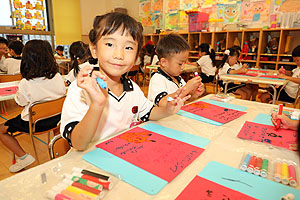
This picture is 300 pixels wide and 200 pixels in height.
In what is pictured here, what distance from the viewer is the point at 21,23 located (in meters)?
6.24

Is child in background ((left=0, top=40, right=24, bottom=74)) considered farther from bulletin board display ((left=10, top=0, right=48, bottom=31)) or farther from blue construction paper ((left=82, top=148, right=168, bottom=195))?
bulletin board display ((left=10, top=0, right=48, bottom=31))

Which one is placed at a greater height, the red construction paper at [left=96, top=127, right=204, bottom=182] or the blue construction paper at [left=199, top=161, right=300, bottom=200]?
the red construction paper at [left=96, top=127, right=204, bottom=182]

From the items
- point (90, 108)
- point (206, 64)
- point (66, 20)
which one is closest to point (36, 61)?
point (90, 108)

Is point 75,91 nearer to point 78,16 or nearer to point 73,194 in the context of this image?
point 73,194

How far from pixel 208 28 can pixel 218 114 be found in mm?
5179

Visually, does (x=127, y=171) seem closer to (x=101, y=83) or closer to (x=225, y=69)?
(x=101, y=83)

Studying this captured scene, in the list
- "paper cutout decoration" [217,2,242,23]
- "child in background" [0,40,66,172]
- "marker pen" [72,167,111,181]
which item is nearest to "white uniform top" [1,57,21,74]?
"child in background" [0,40,66,172]

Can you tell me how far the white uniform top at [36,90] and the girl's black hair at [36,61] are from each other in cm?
5

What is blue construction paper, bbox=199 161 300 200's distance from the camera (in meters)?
0.49

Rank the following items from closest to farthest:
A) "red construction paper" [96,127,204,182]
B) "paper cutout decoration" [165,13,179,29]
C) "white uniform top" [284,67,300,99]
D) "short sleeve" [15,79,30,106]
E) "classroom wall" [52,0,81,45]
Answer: "red construction paper" [96,127,204,182] → "short sleeve" [15,79,30,106] → "white uniform top" [284,67,300,99] → "paper cutout decoration" [165,13,179,29] → "classroom wall" [52,0,81,45]

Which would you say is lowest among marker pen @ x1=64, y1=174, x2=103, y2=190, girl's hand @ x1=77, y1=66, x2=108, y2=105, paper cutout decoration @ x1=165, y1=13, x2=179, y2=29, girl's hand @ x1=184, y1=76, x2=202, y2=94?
marker pen @ x1=64, y1=174, x2=103, y2=190

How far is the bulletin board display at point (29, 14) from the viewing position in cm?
608

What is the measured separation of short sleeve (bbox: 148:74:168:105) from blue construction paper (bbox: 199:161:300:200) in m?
0.74

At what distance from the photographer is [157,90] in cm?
135
